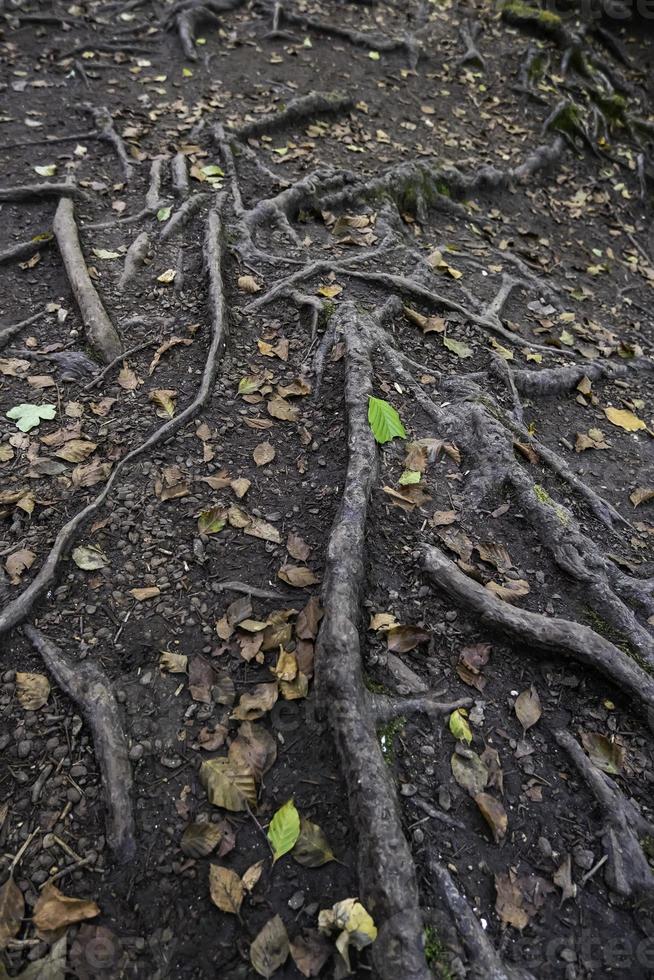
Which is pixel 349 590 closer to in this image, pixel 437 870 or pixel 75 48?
pixel 437 870

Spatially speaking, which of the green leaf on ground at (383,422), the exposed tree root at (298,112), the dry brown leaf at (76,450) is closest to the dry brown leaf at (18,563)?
the dry brown leaf at (76,450)

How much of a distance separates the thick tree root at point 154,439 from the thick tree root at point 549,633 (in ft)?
5.35

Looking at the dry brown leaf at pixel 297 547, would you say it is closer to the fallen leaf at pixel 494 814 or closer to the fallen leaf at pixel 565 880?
the fallen leaf at pixel 494 814

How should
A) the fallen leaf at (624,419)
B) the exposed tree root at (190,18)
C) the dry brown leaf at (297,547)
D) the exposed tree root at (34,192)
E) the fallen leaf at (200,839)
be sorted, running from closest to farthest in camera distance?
the fallen leaf at (200,839) < the dry brown leaf at (297,547) < the fallen leaf at (624,419) < the exposed tree root at (34,192) < the exposed tree root at (190,18)

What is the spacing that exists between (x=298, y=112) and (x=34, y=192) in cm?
302

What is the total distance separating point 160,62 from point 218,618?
7.19m

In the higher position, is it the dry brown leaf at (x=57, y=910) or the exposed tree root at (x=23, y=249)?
the exposed tree root at (x=23, y=249)

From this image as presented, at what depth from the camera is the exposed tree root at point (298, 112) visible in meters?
5.92

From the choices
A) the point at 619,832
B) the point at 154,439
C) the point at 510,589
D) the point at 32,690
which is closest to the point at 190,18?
the point at 154,439

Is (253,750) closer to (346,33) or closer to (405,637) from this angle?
(405,637)

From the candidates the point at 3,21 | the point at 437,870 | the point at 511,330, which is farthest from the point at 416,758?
the point at 3,21

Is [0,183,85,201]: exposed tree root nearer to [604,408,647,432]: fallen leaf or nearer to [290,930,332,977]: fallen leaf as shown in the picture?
[604,408,647,432]: fallen leaf

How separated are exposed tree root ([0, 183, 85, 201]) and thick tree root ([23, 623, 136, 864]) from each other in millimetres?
3791

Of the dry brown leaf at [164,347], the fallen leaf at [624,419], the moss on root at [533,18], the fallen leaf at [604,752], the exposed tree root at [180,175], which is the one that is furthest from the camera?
the moss on root at [533,18]
